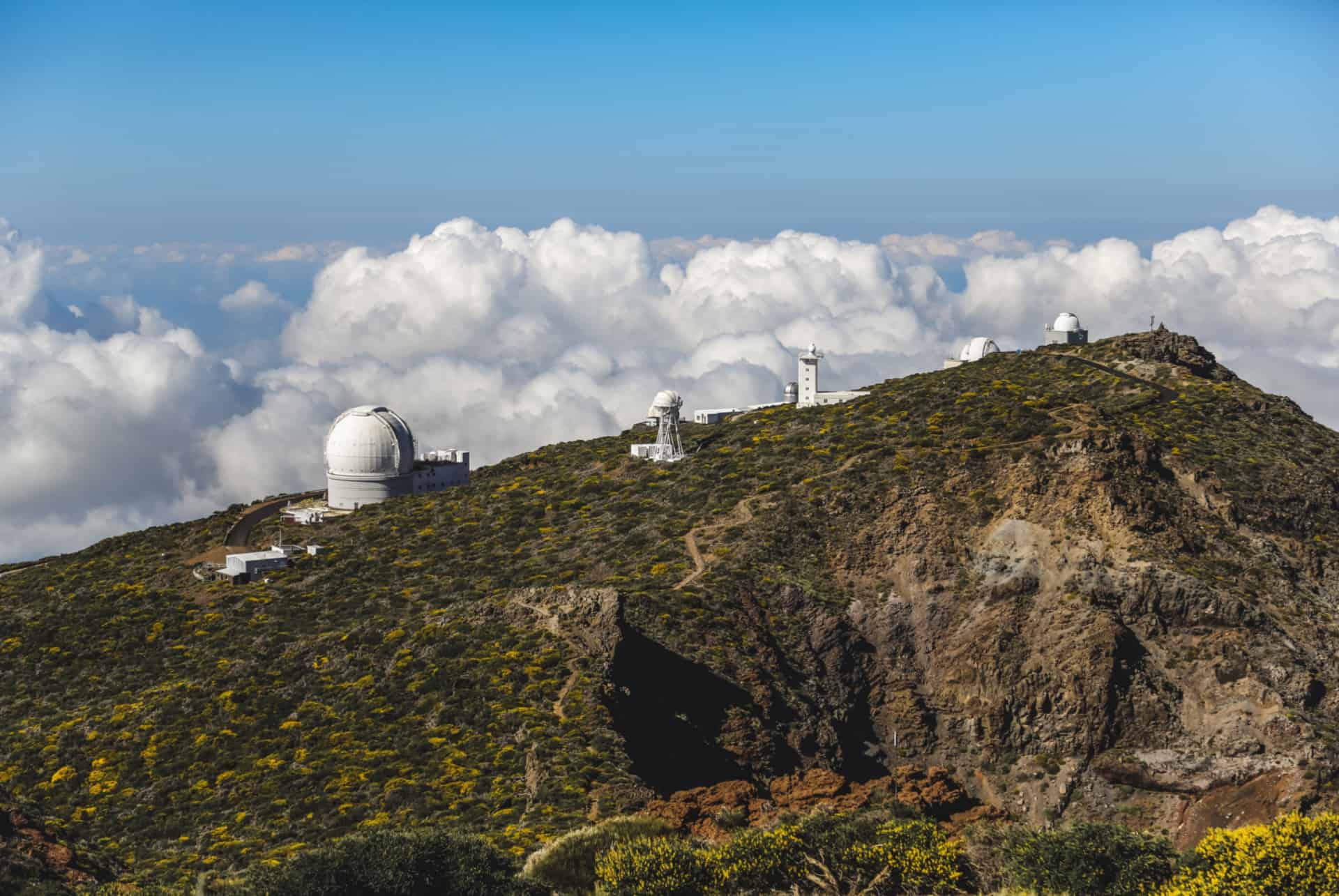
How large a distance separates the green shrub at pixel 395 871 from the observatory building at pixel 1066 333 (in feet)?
219

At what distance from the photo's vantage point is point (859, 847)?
28.7 meters

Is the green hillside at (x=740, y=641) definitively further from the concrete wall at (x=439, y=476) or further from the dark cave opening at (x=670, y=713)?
the concrete wall at (x=439, y=476)

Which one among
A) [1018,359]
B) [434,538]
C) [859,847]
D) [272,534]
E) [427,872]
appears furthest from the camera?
[1018,359]

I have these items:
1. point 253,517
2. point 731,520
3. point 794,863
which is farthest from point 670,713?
point 253,517

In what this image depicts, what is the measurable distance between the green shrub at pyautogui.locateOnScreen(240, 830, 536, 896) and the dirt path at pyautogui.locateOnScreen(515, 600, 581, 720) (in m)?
12.1

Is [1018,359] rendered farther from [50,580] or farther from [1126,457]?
[50,580]

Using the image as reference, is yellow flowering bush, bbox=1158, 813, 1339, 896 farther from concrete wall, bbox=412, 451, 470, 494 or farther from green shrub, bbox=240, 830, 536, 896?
concrete wall, bbox=412, 451, 470, 494

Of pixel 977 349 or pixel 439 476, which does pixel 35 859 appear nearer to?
pixel 439 476

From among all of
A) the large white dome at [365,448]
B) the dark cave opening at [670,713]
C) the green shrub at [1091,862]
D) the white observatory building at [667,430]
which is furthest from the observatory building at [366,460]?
the green shrub at [1091,862]

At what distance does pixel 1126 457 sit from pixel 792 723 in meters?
21.7

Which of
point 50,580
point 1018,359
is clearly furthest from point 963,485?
point 50,580

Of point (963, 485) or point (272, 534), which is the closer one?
point (963, 485)

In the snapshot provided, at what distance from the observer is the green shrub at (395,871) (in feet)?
84.5

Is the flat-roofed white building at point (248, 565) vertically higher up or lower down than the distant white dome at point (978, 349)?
lower down
